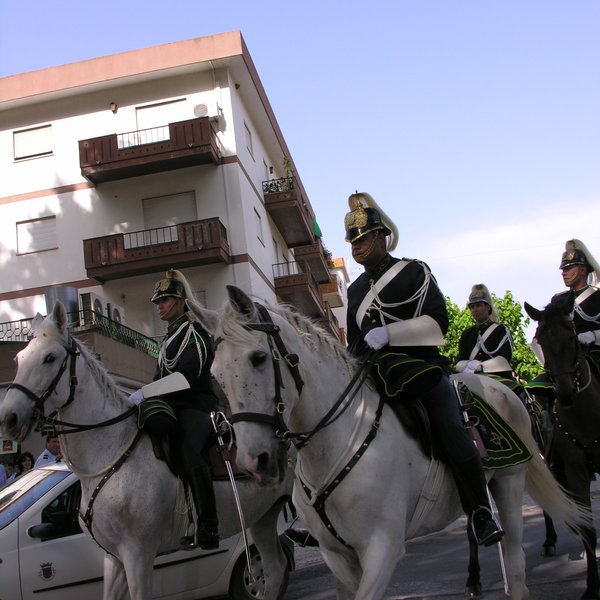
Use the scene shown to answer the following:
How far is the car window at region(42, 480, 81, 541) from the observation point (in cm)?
701

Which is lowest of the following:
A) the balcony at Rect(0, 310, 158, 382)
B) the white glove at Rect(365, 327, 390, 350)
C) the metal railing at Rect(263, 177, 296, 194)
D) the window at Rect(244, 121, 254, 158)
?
the white glove at Rect(365, 327, 390, 350)

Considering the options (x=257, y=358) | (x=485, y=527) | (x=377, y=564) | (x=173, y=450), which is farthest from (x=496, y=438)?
(x=173, y=450)

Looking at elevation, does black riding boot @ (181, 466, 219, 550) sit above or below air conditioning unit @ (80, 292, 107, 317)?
below

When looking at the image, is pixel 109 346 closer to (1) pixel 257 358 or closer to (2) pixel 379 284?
(2) pixel 379 284

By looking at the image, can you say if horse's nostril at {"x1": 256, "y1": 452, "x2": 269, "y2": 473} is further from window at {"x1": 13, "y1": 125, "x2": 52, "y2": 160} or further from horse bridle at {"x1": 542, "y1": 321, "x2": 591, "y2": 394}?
window at {"x1": 13, "y1": 125, "x2": 52, "y2": 160}

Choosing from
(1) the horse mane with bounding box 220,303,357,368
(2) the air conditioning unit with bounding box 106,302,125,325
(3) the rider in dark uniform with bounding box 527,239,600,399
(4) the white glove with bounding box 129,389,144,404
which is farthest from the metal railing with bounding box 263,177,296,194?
(1) the horse mane with bounding box 220,303,357,368

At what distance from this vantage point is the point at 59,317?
6191 mm

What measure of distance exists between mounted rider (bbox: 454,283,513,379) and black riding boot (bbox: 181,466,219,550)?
360 centimetres

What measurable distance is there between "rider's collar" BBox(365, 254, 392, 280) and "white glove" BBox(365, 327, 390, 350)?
44 centimetres

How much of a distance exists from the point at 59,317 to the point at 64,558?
2.25m

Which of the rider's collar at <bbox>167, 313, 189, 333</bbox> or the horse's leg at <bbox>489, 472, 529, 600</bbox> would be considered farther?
the rider's collar at <bbox>167, 313, 189, 333</bbox>

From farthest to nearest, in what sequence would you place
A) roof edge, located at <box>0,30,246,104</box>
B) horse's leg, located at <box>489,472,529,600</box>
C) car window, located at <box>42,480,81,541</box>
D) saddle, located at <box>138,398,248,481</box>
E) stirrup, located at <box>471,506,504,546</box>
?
1. roof edge, located at <box>0,30,246,104</box>
2. car window, located at <box>42,480,81,541</box>
3. saddle, located at <box>138,398,248,481</box>
4. horse's leg, located at <box>489,472,529,600</box>
5. stirrup, located at <box>471,506,504,546</box>

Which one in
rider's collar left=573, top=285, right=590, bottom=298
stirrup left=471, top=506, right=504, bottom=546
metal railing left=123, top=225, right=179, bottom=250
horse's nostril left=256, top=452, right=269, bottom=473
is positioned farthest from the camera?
metal railing left=123, top=225, right=179, bottom=250

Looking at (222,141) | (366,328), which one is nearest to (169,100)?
(222,141)
